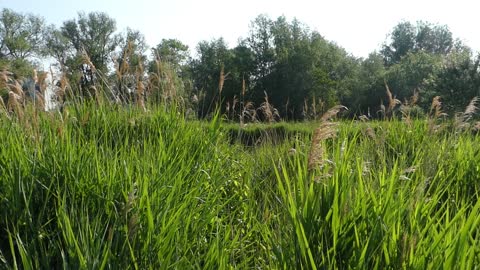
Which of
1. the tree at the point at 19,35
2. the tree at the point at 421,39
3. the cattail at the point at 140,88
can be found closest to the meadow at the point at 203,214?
the cattail at the point at 140,88

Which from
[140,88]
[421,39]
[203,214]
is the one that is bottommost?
[203,214]

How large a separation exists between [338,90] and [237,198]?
41007mm

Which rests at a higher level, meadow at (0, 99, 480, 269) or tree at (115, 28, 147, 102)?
tree at (115, 28, 147, 102)

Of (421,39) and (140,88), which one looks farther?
(421,39)

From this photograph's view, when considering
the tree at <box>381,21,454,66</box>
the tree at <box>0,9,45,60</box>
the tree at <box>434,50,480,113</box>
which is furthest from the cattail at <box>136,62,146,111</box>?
the tree at <box>381,21,454,66</box>

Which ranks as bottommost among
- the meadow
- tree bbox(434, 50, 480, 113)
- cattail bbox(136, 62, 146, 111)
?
the meadow

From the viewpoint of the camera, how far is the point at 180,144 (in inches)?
148

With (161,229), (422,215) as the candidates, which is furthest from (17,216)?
(422,215)

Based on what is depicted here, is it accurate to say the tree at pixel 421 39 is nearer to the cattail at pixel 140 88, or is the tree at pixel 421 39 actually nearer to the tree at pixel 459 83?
the tree at pixel 459 83

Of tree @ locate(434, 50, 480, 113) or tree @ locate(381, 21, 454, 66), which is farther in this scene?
tree @ locate(381, 21, 454, 66)

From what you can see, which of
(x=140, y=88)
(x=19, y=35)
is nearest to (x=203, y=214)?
(x=140, y=88)

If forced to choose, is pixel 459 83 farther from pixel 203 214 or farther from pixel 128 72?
Answer: pixel 203 214

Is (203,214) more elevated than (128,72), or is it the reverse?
(128,72)

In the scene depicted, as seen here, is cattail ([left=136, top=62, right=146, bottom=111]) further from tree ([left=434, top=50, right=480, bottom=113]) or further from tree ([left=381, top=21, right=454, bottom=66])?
tree ([left=381, top=21, right=454, bottom=66])
